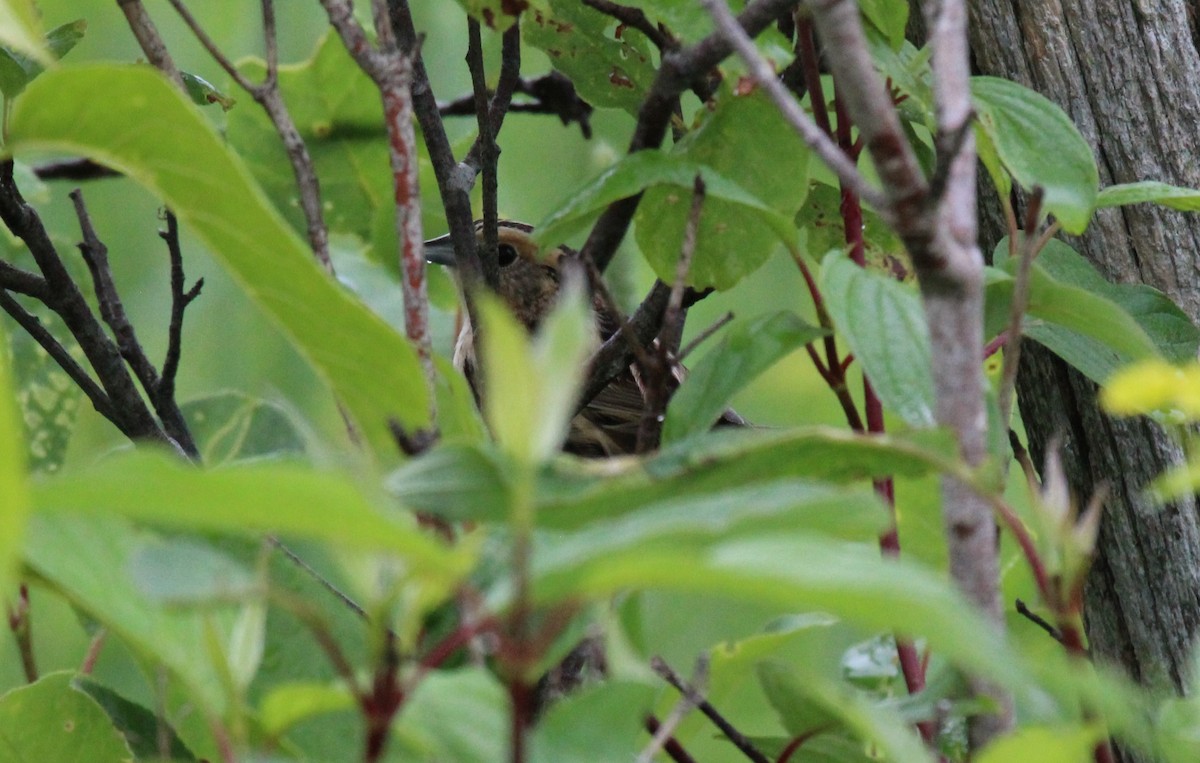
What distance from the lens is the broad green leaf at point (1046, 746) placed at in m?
0.56

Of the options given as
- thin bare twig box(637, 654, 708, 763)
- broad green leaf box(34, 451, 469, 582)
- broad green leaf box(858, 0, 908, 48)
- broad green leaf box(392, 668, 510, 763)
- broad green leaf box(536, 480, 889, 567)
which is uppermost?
broad green leaf box(858, 0, 908, 48)

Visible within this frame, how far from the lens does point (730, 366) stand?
0.95 metres

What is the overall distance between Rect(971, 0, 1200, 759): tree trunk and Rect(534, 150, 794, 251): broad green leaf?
635mm

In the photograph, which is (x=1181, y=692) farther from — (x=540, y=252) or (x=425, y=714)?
(x=425, y=714)

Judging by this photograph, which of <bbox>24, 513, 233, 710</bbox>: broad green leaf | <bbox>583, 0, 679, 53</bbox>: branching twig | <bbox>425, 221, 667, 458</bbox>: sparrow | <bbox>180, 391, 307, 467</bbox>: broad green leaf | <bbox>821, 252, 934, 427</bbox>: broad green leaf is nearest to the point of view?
<bbox>24, 513, 233, 710</bbox>: broad green leaf

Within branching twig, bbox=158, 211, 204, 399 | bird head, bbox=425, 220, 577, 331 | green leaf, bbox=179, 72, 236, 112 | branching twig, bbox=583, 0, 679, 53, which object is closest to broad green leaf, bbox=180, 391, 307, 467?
branching twig, bbox=158, 211, 204, 399

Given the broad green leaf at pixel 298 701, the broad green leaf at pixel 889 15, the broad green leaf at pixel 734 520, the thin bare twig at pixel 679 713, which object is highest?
the broad green leaf at pixel 889 15

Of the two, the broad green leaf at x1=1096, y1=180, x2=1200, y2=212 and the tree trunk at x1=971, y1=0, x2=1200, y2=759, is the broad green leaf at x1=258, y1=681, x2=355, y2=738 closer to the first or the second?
the broad green leaf at x1=1096, y1=180, x2=1200, y2=212

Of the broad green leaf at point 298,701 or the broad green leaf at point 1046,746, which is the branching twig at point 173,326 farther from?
the broad green leaf at point 1046,746

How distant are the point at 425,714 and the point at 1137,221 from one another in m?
1.22

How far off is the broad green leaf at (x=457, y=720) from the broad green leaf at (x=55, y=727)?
54 centimetres

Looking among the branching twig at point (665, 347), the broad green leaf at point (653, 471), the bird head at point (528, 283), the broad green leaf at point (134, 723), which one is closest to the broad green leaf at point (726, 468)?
the broad green leaf at point (653, 471)

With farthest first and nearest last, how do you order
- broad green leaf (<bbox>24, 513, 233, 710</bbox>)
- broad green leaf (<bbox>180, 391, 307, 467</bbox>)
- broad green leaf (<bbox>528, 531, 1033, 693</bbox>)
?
broad green leaf (<bbox>180, 391, 307, 467</bbox>)
broad green leaf (<bbox>24, 513, 233, 710</bbox>)
broad green leaf (<bbox>528, 531, 1033, 693</bbox>)

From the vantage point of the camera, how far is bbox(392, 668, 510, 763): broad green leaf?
0.58 metres
